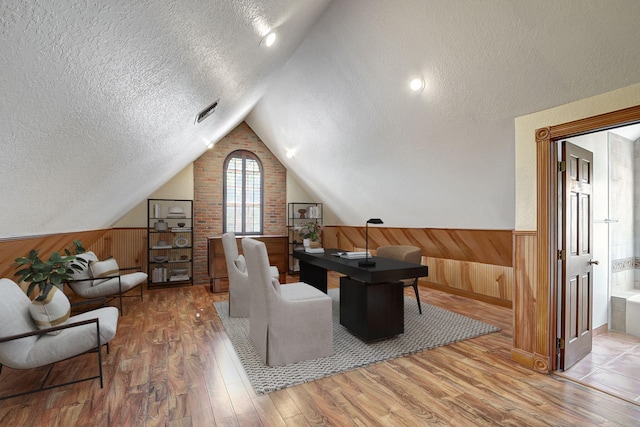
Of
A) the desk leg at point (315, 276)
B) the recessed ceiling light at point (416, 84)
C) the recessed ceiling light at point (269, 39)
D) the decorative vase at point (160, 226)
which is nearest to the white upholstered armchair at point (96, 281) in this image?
the decorative vase at point (160, 226)

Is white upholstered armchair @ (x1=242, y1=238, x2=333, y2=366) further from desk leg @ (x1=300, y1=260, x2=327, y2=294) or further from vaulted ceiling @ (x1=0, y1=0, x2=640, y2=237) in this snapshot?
desk leg @ (x1=300, y1=260, x2=327, y2=294)

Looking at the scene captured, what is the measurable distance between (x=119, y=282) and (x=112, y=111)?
287 cm

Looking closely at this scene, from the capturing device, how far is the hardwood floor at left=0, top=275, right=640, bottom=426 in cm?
182

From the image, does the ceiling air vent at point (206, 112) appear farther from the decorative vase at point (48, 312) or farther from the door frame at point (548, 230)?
the door frame at point (548, 230)

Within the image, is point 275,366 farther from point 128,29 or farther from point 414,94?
point 414,94

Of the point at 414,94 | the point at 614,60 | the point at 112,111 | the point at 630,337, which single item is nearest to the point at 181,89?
the point at 112,111

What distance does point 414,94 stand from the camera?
300 cm

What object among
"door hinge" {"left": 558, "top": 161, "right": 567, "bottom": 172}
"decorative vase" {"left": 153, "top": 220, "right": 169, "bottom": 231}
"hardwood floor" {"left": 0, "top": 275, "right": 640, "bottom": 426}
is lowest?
"hardwood floor" {"left": 0, "top": 275, "right": 640, "bottom": 426}

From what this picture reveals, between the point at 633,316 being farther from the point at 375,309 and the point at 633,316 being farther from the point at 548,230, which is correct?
the point at 375,309

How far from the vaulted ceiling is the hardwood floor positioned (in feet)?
3.96

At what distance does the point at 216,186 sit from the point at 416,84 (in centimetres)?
436

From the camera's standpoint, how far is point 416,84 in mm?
2883

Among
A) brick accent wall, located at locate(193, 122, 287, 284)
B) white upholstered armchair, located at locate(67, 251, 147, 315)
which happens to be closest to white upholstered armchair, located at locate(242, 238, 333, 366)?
white upholstered armchair, located at locate(67, 251, 147, 315)

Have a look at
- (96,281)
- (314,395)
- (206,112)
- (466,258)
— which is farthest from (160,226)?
(466,258)
